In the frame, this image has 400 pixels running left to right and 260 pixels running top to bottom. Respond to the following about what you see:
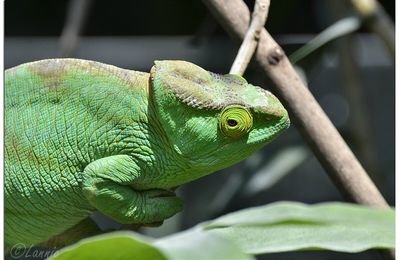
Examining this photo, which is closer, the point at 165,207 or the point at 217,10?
the point at 165,207

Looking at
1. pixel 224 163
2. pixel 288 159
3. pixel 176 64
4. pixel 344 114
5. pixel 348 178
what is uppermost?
pixel 176 64

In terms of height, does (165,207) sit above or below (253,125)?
below

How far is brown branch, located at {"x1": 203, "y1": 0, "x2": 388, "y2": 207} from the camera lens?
118cm

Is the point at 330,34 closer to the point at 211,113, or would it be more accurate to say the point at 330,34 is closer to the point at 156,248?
the point at 211,113

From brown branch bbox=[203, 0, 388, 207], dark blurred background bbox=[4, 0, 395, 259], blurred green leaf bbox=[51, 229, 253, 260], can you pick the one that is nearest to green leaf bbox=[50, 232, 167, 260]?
blurred green leaf bbox=[51, 229, 253, 260]

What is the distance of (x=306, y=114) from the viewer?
1.17 meters

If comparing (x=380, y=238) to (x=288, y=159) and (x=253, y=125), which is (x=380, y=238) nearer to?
(x=253, y=125)

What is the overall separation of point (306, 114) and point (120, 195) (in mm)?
318

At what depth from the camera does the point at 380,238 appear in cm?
55

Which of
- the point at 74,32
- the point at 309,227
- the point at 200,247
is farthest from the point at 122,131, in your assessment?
the point at 74,32

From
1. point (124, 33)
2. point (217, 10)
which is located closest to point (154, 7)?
point (124, 33)

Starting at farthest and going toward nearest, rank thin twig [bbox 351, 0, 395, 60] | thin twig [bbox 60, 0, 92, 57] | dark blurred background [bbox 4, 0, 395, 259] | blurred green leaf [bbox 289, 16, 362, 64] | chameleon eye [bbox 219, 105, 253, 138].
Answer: dark blurred background [bbox 4, 0, 395, 259] → thin twig [bbox 60, 0, 92, 57] → blurred green leaf [bbox 289, 16, 362, 64] → thin twig [bbox 351, 0, 395, 60] → chameleon eye [bbox 219, 105, 253, 138]

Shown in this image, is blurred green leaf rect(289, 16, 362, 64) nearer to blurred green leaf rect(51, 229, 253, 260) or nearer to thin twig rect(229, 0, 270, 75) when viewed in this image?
thin twig rect(229, 0, 270, 75)

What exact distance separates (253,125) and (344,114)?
1966 mm
